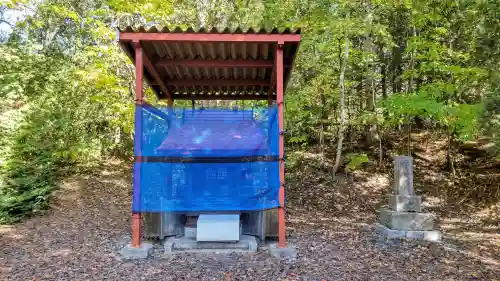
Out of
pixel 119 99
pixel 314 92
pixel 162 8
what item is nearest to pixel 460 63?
pixel 314 92

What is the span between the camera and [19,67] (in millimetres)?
9219

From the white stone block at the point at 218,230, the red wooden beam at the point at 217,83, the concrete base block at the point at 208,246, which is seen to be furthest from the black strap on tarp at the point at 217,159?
the red wooden beam at the point at 217,83

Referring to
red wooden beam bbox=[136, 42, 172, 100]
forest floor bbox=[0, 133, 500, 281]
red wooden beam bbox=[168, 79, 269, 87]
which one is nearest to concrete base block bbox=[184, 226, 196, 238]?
forest floor bbox=[0, 133, 500, 281]

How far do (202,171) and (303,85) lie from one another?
234 inches

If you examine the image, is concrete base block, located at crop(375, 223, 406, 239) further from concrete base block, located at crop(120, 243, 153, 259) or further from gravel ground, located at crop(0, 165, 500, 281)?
concrete base block, located at crop(120, 243, 153, 259)

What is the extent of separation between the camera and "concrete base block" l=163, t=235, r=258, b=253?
4.91m

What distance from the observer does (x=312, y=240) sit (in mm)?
5621

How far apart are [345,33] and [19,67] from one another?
28.3ft

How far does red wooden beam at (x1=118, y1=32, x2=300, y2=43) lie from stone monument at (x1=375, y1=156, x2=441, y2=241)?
3.08 m

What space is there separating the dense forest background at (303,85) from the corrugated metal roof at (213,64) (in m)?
1.42

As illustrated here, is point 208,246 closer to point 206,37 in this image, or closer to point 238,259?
point 238,259

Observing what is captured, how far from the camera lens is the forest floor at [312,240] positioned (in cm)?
421

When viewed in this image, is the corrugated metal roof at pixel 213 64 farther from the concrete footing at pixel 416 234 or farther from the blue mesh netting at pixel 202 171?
the concrete footing at pixel 416 234

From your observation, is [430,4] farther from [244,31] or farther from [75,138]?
[75,138]
